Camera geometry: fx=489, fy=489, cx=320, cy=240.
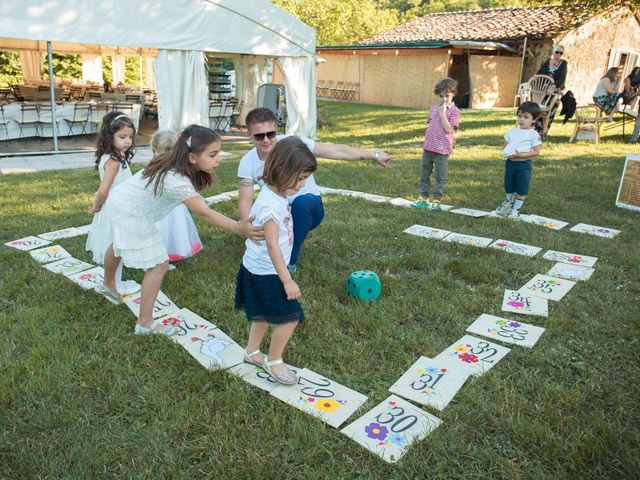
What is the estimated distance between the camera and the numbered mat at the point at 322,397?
2469 mm

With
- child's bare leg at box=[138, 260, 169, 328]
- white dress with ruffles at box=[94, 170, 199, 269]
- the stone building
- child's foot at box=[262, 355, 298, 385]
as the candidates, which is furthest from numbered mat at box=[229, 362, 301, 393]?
the stone building

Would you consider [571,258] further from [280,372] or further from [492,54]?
[492,54]

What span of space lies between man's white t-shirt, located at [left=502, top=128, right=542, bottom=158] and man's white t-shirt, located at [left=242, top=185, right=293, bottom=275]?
12.6ft

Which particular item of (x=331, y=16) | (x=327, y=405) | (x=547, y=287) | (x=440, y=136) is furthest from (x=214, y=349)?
(x=331, y=16)

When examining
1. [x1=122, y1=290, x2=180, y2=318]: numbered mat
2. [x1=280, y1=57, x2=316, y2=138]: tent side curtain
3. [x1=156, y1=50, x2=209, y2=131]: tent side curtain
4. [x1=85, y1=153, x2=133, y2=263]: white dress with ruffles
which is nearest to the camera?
[x1=122, y1=290, x2=180, y2=318]: numbered mat

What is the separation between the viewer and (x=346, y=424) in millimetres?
2426

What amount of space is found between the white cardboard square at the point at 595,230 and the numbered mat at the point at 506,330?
2542 mm

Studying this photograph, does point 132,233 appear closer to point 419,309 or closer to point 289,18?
point 419,309

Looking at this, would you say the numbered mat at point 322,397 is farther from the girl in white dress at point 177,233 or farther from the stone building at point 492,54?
the stone building at point 492,54

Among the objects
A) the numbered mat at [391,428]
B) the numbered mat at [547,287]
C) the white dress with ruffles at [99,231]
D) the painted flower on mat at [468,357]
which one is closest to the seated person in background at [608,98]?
the numbered mat at [547,287]

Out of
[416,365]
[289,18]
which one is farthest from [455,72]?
[416,365]

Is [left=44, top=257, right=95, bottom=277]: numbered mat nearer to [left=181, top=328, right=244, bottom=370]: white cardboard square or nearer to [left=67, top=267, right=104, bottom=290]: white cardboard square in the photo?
[left=67, top=267, right=104, bottom=290]: white cardboard square

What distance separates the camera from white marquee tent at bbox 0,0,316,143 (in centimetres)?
873

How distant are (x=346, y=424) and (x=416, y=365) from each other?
2.19ft
